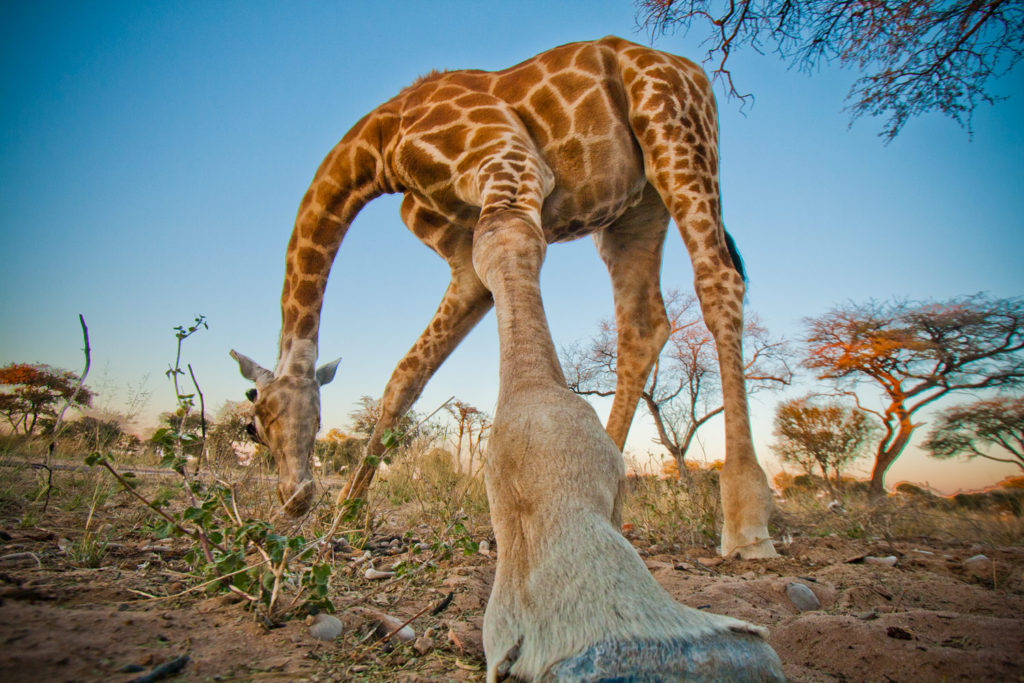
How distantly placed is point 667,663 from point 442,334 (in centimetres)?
262

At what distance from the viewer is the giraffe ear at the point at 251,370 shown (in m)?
3.20

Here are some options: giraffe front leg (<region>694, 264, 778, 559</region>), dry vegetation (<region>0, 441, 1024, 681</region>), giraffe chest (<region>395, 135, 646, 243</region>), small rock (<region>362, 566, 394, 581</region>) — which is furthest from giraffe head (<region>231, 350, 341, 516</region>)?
giraffe front leg (<region>694, 264, 778, 559</region>)

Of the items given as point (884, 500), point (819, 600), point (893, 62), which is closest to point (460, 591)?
point (819, 600)

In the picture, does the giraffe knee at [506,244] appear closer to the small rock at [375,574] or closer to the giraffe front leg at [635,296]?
the small rock at [375,574]

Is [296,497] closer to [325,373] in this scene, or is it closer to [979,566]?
[325,373]

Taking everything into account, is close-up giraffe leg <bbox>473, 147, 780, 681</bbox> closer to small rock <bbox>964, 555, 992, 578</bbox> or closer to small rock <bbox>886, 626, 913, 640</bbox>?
small rock <bbox>886, 626, 913, 640</bbox>

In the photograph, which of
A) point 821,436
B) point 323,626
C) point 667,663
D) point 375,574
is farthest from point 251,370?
point 821,436

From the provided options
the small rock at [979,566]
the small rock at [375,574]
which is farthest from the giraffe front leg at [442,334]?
the small rock at [979,566]

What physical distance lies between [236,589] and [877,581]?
2464 mm

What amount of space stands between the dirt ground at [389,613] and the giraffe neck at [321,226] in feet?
4.83

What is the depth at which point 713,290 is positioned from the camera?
274 cm

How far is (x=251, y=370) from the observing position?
3.24m

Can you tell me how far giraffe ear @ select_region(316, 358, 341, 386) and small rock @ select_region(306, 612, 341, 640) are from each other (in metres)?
2.31

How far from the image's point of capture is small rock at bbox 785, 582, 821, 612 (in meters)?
1.76
